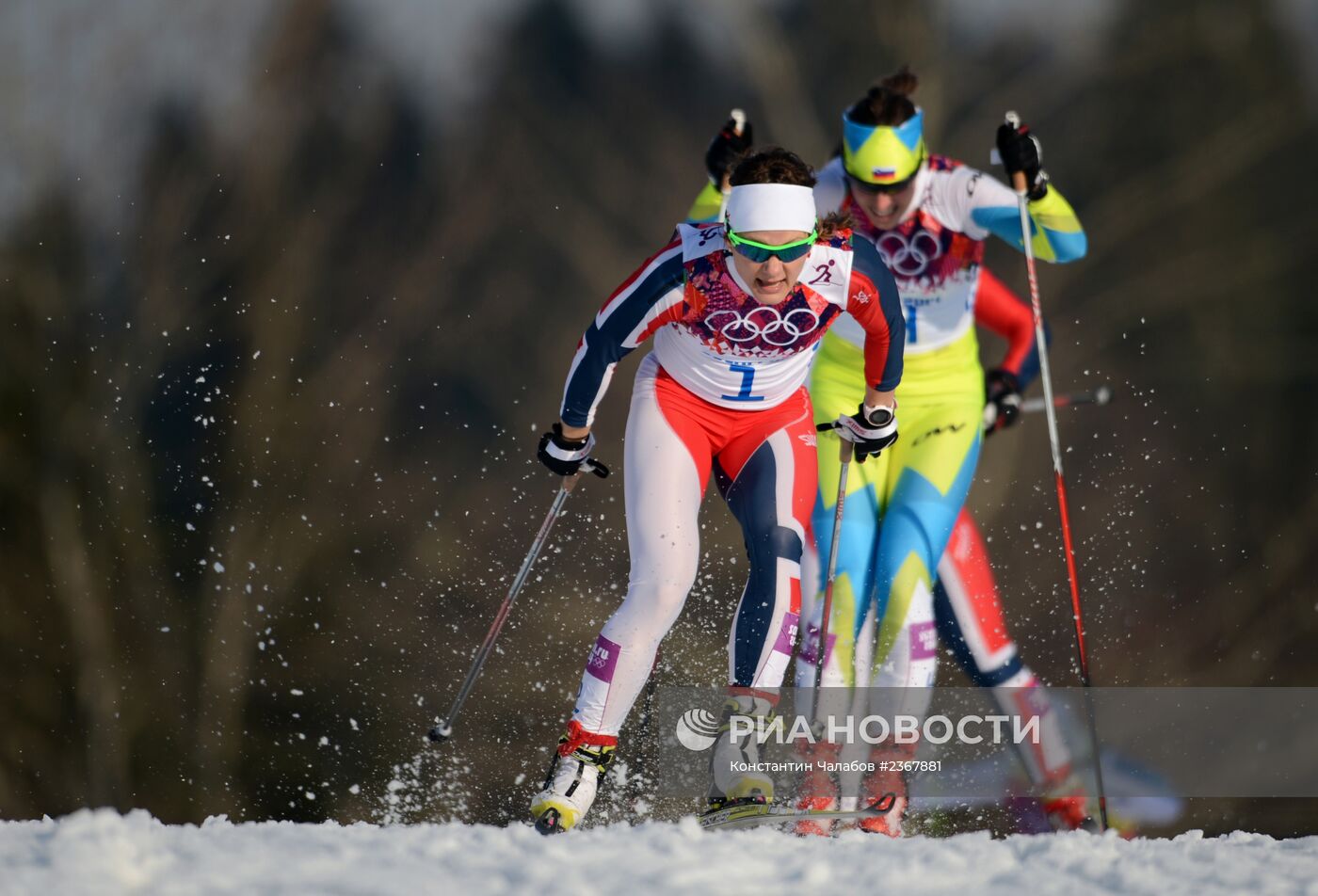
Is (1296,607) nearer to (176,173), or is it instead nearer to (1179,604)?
(1179,604)

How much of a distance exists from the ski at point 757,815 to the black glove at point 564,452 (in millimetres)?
1045

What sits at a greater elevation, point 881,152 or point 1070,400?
point 1070,400

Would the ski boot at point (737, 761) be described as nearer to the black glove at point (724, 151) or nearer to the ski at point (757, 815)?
the ski at point (757, 815)

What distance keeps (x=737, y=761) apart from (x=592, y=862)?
103 cm

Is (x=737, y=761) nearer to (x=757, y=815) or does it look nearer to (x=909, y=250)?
(x=757, y=815)

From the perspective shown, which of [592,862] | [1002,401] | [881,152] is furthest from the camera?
[1002,401]

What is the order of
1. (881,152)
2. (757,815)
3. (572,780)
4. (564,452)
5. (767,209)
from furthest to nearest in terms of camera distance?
(881,152) < (564,452) < (757,815) < (572,780) < (767,209)

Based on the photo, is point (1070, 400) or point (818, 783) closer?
point (818, 783)

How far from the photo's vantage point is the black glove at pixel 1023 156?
514 centimetres

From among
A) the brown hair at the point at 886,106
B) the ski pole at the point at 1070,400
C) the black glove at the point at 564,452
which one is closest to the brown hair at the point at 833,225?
the brown hair at the point at 886,106

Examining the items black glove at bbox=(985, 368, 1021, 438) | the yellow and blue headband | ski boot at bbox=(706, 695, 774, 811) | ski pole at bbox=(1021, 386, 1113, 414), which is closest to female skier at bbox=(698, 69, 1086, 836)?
the yellow and blue headband

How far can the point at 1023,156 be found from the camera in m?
5.14

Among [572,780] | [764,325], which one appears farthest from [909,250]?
[572,780]

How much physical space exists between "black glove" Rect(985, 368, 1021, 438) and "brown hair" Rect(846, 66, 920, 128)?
121cm
